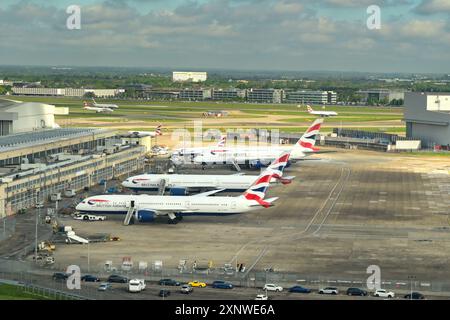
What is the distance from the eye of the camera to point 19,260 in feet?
238

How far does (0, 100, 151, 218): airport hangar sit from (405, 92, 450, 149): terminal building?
63.5 metres

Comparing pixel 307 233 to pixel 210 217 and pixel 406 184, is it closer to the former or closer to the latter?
pixel 210 217

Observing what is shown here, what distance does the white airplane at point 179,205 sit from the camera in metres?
89.5

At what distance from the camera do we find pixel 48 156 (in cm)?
12131

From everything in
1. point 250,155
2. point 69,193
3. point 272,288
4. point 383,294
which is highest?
point 250,155

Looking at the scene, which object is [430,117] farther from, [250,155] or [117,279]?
[117,279]

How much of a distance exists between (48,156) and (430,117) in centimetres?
9840

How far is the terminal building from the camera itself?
186750 millimetres

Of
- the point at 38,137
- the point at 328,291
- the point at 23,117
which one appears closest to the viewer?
the point at 328,291

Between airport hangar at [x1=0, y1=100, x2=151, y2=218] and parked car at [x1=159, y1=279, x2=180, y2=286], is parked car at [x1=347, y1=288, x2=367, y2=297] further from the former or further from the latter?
airport hangar at [x1=0, y1=100, x2=151, y2=218]

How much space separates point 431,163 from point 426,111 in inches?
1167

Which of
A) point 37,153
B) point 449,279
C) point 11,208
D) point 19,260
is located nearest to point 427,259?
point 449,279

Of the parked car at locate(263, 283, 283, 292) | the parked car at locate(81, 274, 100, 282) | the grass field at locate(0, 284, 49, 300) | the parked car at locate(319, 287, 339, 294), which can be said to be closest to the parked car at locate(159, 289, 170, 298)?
the parked car at locate(81, 274, 100, 282)

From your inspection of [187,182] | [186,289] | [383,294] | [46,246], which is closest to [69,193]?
[187,182]
